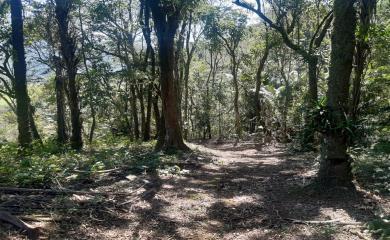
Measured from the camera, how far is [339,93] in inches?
266

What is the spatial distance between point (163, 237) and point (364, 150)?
252 inches

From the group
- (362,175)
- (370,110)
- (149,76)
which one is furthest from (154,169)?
(149,76)

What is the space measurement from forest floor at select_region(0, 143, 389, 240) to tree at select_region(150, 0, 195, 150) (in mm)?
4529

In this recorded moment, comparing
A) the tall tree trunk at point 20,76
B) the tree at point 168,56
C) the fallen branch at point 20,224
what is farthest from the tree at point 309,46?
the tall tree trunk at point 20,76

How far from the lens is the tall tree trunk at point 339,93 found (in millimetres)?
6691

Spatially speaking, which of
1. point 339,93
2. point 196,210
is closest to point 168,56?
point 339,93

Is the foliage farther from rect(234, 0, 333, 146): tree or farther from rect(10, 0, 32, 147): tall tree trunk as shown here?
rect(10, 0, 32, 147): tall tree trunk

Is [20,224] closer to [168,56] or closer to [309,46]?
[168,56]

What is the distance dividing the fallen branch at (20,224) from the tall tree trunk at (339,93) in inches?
191

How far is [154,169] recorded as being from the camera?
9227mm

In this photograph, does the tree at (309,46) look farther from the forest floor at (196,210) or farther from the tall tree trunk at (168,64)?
the tall tree trunk at (168,64)

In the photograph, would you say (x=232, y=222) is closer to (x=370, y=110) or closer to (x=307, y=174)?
(x=307, y=174)

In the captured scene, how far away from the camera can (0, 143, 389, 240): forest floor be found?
506 centimetres

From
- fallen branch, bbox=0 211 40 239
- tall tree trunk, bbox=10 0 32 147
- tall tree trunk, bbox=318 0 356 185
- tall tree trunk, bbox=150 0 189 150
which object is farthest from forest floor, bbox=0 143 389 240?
tall tree trunk, bbox=10 0 32 147
